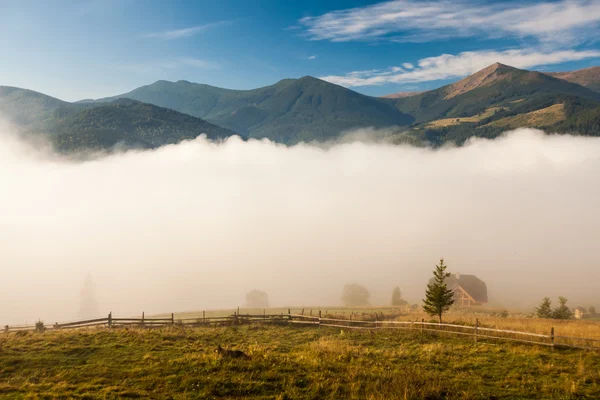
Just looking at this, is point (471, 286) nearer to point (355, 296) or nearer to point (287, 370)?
point (355, 296)

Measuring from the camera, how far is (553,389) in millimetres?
20078

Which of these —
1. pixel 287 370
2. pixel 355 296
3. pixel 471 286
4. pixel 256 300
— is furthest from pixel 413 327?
pixel 256 300

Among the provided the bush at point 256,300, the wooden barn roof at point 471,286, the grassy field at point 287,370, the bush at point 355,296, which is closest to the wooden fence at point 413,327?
the grassy field at point 287,370

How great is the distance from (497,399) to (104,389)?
1790 centimetres

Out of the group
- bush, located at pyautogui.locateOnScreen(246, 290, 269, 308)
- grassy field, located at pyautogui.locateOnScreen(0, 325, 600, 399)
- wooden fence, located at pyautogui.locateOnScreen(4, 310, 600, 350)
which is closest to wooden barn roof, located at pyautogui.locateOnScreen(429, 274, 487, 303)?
bush, located at pyautogui.locateOnScreen(246, 290, 269, 308)

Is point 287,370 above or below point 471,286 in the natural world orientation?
above

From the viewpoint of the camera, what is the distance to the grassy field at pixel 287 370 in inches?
759

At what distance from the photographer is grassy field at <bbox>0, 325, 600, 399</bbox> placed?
63.3 ft

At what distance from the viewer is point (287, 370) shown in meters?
22.6

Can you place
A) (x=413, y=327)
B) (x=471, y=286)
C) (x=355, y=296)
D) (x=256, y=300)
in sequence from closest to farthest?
(x=413, y=327), (x=471, y=286), (x=355, y=296), (x=256, y=300)

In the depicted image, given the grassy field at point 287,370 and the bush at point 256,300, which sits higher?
the grassy field at point 287,370

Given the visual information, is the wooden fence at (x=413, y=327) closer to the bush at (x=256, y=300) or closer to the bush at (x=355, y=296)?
the bush at (x=355, y=296)

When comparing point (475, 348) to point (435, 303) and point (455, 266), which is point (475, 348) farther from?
point (455, 266)

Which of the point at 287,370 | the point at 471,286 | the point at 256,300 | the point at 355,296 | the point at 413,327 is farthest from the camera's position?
the point at 256,300
